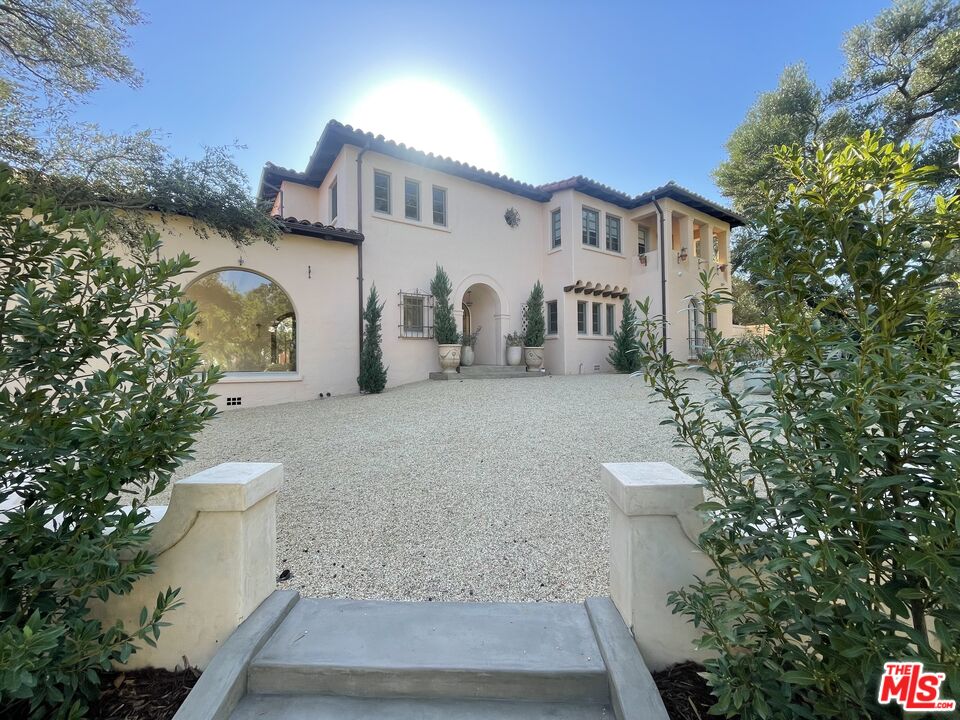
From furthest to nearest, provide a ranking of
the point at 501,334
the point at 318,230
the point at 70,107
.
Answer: the point at 501,334 < the point at 318,230 < the point at 70,107

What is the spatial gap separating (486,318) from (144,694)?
1169 centimetres

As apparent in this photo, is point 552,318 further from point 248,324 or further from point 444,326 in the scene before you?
point 248,324

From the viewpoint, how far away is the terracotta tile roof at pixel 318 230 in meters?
8.51

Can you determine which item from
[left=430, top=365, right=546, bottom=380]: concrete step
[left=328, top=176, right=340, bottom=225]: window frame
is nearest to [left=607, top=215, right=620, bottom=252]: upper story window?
[left=430, top=365, right=546, bottom=380]: concrete step

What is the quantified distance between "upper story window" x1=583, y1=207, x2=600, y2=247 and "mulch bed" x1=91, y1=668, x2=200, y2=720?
13.4 metres

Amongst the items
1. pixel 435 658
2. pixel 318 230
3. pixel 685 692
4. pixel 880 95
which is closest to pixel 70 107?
pixel 318 230

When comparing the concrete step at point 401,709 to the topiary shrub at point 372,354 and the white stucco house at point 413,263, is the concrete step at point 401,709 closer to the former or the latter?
the white stucco house at point 413,263

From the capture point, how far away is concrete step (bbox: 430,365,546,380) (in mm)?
10625

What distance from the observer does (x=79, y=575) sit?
1298 millimetres

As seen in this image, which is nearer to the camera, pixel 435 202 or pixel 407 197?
pixel 407 197

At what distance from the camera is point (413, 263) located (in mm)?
10789

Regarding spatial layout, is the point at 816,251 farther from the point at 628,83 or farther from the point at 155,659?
the point at 628,83

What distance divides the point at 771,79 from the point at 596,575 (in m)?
15.1

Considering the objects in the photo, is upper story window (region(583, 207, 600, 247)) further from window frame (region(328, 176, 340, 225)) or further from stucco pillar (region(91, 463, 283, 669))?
stucco pillar (region(91, 463, 283, 669))
